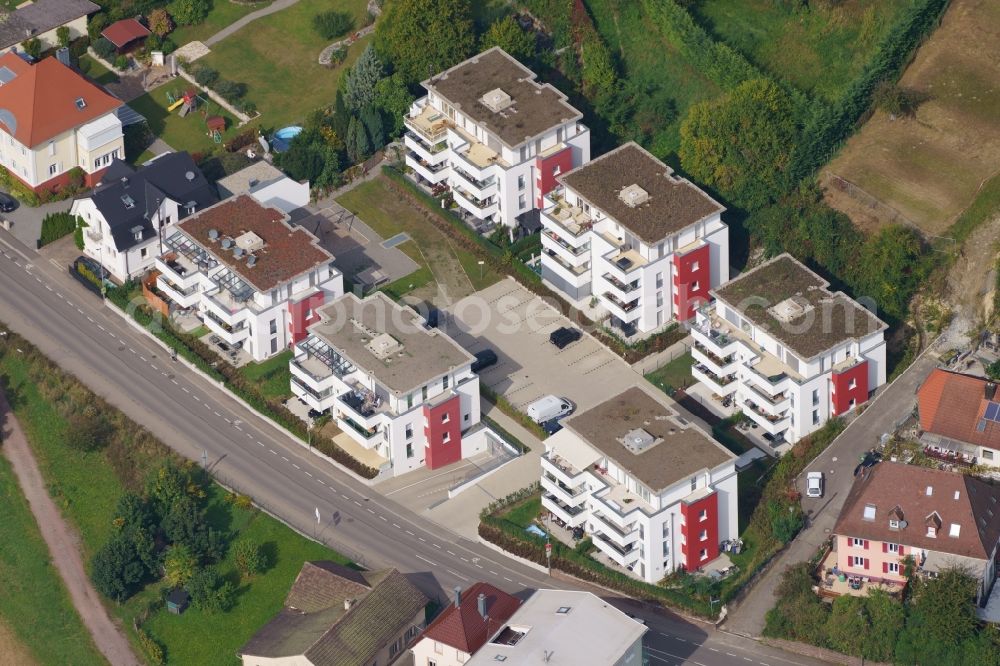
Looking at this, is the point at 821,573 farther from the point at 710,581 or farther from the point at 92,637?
the point at 92,637

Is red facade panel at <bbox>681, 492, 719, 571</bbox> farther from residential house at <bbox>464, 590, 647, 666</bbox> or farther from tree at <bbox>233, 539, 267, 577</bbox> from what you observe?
tree at <bbox>233, 539, 267, 577</bbox>

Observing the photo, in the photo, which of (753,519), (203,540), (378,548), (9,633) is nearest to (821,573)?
(753,519)

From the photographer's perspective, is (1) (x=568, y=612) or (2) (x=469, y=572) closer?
(1) (x=568, y=612)

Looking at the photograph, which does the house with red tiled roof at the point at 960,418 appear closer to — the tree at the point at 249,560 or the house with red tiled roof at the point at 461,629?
the house with red tiled roof at the point at 461,629

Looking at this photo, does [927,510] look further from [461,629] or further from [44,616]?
[44,616]

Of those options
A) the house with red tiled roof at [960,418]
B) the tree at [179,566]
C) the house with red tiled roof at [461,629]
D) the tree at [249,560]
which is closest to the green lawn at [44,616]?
the tree at [179,566]

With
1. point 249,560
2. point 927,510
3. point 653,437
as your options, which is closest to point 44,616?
point 249,560
